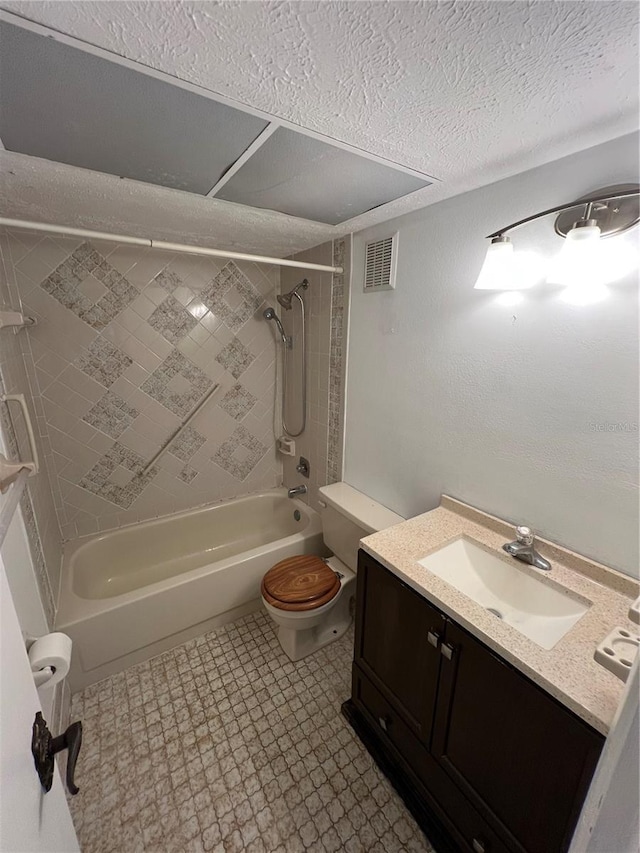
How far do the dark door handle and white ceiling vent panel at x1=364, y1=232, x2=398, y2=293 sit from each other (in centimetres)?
166

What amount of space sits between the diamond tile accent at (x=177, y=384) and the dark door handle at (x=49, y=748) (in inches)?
72.7

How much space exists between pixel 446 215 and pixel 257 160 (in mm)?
728

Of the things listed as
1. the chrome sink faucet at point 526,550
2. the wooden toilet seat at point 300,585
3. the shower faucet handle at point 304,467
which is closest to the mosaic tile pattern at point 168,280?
the shower faucet handle at point 304,467

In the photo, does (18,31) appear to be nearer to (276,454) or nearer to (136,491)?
(136,491)

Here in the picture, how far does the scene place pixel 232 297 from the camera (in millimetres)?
2289

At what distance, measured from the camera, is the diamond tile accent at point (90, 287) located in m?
1.83

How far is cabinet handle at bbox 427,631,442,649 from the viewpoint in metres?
0.98

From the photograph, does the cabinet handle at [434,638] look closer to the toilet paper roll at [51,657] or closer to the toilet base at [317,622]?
the toilet base at [317,622]

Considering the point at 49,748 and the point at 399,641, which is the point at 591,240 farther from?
the point at 49,748

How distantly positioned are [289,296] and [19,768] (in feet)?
7.26

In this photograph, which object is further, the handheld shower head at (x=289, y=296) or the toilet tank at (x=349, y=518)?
the handheld shower head at (x=289, y=296)

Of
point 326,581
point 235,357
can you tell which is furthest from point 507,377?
point 235,357

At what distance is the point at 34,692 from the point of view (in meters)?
0.57

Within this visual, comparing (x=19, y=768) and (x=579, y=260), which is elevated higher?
(x=579, y=260)
